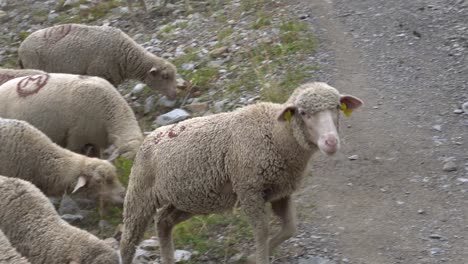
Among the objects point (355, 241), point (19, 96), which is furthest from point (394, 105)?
point (19, 96)

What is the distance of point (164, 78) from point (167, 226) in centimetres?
489

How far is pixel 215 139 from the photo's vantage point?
6.34 metres

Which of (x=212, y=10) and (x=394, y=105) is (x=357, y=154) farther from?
(x=212, y=10)

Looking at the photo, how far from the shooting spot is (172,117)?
10.3 m

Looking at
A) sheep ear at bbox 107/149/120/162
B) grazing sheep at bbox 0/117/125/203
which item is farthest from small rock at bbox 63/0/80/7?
grazing sheep at bbox 0/117/125/203

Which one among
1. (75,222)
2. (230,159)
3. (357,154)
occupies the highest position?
(230,159)

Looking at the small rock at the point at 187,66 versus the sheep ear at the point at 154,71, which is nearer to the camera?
the sheep ear at the point at 154,71

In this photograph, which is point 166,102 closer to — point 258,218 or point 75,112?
point 75,112

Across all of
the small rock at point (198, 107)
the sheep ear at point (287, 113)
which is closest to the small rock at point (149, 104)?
the small rock at point (198, 107)

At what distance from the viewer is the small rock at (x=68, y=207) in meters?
8.52

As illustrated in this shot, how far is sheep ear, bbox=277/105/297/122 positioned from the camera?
19.4 ft

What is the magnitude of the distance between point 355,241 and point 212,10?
8399 millimetres

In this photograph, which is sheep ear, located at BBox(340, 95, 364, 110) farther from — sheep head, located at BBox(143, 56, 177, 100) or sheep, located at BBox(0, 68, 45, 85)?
sheep, located at BBox(0, 68, 45, 85)

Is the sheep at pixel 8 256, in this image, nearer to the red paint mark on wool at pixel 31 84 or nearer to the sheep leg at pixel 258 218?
the sheep leg at pixel 258 218
